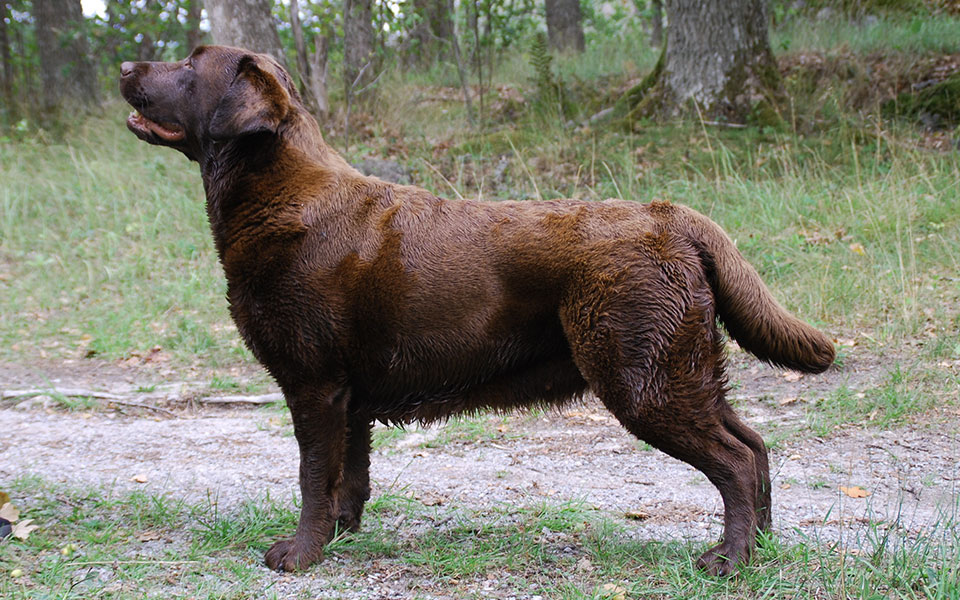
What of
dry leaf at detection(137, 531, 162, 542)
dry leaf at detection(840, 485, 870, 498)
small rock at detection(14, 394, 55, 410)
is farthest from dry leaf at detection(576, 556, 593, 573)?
small rock at detection(14, 394, 55, 410)

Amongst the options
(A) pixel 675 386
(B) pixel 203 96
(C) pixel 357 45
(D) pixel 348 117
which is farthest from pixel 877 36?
(B) pixel 203 96

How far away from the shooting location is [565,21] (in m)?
16.9

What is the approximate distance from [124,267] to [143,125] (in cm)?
573

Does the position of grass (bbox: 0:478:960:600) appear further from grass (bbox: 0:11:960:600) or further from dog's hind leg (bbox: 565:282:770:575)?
dog's hind leg (bbox: 565:282:770:575)

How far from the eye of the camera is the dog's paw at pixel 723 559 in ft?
10.3

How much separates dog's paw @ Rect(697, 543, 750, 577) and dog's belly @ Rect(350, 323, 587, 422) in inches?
31.6

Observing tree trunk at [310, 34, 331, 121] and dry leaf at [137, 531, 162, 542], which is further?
tree trunk at [310, 34, 331, 121]

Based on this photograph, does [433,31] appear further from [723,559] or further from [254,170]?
[723,559]

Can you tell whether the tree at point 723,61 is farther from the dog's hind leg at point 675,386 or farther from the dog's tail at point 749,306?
the dog's hind leg at point 675,386

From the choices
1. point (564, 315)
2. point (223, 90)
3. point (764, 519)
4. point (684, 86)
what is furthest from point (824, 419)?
point (684, 86)

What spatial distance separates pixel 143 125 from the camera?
3.57 meters

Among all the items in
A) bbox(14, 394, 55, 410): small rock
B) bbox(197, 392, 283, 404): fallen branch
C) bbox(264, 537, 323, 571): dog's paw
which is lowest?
bbox(197, 392, 283, 404): fallen branch

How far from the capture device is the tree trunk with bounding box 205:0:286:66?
9.70 meters

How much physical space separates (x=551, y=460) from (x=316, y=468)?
1860 mm
